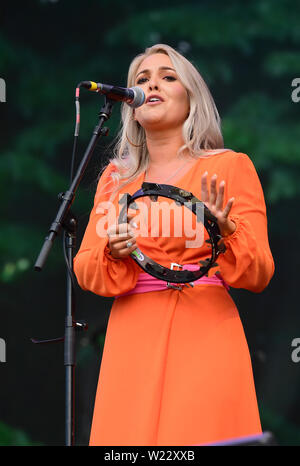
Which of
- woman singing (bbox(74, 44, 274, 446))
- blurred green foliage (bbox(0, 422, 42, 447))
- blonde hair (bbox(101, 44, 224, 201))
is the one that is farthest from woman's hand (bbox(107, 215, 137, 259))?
blurred green foliage (bbox(0, 422, 42, 447))

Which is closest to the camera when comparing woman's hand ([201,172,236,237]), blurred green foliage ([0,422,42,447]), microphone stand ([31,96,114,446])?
woman's hand ([201,172,236,237])

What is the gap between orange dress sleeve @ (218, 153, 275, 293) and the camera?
6.54 ft

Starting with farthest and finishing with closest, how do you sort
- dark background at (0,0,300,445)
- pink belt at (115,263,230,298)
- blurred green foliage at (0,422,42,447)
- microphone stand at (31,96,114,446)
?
1. dark background at (0,0,300,445)
2. blurred green foliage at (0,422,42,447)
3. pink belt at (115,263,230,298)
4. microphone stand at (31,96,114,446)

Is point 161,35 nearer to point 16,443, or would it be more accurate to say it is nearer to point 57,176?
point 57,176

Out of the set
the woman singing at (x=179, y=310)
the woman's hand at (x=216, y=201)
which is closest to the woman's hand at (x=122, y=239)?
the woman singing at (x=179, y=310)

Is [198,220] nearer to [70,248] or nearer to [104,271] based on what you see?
[104,271]

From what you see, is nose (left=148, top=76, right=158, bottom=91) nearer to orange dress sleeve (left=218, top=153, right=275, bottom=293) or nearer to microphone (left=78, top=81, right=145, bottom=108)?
microphone (left=78, top=81, right=145, bottom=108)

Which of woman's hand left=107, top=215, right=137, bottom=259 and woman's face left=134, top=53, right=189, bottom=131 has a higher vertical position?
woman's face left=134, top=53, right=189, bottom=131

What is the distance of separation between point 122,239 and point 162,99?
629mm

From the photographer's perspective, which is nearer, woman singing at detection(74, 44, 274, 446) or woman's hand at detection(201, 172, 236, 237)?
woman's hand at detection(201, 172, 236, 237)

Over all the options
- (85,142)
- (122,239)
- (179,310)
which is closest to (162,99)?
A: (122,239)

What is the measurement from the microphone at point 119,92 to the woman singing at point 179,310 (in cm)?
17
